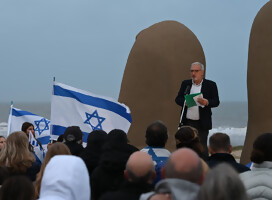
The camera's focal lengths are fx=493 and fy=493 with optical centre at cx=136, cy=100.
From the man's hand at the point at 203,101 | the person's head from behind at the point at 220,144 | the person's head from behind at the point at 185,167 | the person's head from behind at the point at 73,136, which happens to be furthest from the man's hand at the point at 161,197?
the man's hand at the point at 203,101

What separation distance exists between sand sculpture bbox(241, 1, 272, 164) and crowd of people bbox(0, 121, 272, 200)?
4.14m

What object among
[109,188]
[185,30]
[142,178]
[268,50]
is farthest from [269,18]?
[142,178]

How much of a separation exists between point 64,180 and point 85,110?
167 inches

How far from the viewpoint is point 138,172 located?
3135mm

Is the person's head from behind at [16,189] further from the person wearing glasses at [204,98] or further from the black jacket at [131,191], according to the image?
the person wearing glasses at [204,98]

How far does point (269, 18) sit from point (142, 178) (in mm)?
6216

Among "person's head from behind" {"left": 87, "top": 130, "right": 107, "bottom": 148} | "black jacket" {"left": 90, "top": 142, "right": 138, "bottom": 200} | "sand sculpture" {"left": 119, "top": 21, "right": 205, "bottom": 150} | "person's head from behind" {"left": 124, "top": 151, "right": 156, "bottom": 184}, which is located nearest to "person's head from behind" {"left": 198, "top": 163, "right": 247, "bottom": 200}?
"person's head from behind" {"left": 124, "top": 151, "right": 156, "bottom": 184}

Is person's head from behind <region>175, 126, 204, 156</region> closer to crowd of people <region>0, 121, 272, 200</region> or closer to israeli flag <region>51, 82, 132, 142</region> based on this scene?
crowd of people <region>0, 121, 272, 200</region>

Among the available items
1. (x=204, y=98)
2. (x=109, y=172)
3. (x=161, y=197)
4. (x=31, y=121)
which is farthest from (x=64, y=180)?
(x=31, y=121)

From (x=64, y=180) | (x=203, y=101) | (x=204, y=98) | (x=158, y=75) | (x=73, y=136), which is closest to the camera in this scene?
(x=64, y=180)

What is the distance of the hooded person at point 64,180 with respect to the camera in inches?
135

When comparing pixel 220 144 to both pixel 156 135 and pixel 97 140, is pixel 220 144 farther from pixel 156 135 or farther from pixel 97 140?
pixel 97 140

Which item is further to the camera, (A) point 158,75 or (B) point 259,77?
(A) point 158,75

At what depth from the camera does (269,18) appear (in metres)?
8.60
